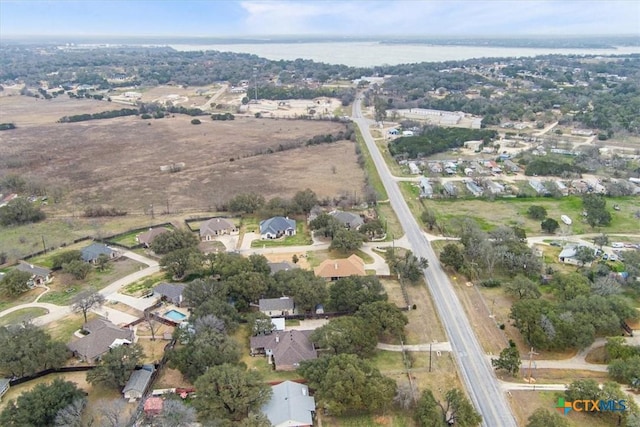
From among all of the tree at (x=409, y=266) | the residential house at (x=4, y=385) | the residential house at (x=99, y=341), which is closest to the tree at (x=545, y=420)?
the tree at (x=409, y=266)

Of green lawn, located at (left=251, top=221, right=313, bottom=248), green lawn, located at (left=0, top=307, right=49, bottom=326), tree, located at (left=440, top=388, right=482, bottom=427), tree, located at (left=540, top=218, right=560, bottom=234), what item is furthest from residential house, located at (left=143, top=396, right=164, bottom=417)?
tree, located at (left=540, top=218, right=560, bottom=234)

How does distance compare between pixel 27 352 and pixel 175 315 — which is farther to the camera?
pixel 175 315

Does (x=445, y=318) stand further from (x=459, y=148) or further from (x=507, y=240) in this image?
(x=459, y=148)

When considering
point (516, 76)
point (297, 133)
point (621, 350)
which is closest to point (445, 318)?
point (621, 350)

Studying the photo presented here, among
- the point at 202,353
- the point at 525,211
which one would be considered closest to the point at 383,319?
the point at 202,353

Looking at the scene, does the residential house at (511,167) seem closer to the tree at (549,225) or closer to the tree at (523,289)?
the tree at (549,225)

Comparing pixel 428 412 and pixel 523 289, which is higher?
pixel 523 289

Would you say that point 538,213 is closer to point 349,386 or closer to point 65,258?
point 349,386
